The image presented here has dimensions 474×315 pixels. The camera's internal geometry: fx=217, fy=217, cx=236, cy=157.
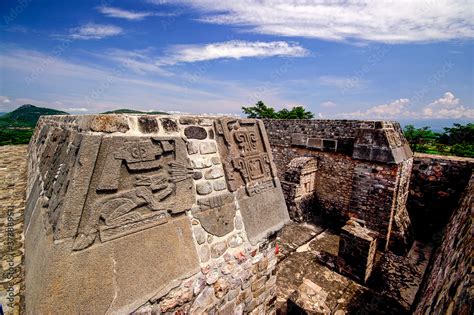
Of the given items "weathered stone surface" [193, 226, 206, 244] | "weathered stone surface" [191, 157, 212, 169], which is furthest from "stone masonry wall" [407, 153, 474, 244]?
"weathered stone surface" [191, 157, 212, 169]

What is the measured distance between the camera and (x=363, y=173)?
19.8 ft

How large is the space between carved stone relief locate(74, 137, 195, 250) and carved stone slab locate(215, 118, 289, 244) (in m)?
0.59

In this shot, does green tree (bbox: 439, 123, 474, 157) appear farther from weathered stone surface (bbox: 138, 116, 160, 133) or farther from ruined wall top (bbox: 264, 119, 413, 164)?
weathered stone surface (bbox: 138, 116, 160, 133)

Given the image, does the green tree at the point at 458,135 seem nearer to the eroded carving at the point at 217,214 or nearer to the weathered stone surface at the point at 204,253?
the eroded carving at the point at 217,214

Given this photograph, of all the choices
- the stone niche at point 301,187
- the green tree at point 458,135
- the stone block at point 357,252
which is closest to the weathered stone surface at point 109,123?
the stone block at point 357,252

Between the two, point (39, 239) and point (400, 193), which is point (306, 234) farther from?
point (39, 239)

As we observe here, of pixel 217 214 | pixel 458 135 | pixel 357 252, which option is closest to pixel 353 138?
pixel 357 252

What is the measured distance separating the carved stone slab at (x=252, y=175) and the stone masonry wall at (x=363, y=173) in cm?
394

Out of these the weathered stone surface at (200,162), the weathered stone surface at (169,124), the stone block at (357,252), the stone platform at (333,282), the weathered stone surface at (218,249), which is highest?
the weathered stone surface at (169,124)

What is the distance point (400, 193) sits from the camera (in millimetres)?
5934

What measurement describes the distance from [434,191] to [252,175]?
685cm

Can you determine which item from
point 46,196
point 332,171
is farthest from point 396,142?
point 46,196

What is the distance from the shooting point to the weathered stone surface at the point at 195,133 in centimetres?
229

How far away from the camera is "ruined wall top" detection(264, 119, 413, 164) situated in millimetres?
5576
